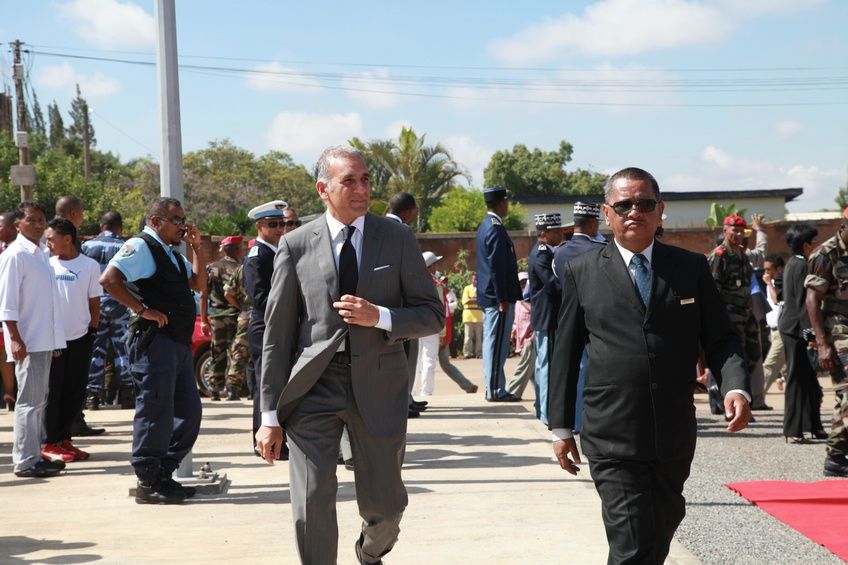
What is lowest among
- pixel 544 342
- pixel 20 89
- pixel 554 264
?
pixel 544 342

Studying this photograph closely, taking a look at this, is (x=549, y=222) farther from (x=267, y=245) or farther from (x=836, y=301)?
(x=267, y=245)

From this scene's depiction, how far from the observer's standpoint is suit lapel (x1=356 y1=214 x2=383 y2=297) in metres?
4.95

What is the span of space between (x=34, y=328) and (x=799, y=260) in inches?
262

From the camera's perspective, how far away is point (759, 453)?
31.8 ft

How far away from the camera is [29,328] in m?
8.84

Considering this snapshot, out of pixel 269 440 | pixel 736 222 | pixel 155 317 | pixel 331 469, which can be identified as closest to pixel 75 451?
pixel 155 317

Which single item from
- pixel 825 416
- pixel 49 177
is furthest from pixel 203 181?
pixel 825 416

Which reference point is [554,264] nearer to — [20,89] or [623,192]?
[623,192]

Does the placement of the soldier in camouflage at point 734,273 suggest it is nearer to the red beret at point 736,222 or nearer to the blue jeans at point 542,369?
A: the red beret at point 736,222

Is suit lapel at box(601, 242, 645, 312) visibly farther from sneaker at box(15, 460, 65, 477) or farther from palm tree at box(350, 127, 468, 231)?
palm tree at box(350, 127, 468, 231)

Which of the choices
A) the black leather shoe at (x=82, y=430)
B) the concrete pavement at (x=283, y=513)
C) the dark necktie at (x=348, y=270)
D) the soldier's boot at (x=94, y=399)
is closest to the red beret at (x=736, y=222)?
the concrete pavement at (x=283, y=513)

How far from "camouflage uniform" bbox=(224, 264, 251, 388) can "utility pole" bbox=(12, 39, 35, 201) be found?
62.5 ft

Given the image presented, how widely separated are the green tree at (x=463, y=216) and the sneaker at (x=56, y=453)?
110 feet

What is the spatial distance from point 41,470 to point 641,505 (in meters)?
6.11
